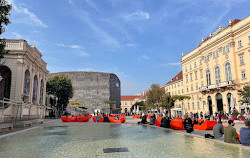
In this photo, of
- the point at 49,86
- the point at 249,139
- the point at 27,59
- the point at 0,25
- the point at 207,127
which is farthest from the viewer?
the point at 49,86

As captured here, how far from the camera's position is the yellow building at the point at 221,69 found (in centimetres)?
3628

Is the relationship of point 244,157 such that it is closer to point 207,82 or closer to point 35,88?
point 35,88

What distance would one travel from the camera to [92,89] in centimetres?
10156

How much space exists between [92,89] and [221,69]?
7199cm

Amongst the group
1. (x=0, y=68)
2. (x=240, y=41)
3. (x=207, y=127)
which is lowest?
(x=207, y=127)

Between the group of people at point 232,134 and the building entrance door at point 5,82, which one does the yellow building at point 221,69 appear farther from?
the building entrance door at point 5,82

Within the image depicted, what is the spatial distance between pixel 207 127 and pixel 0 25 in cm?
1685

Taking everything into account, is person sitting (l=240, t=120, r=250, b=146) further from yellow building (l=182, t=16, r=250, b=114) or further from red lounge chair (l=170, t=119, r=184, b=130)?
yellow building (l=182, t=16, r=250, b=114)

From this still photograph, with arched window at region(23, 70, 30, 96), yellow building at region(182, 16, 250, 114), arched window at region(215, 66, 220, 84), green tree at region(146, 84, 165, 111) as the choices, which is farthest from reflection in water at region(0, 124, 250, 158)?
green tree at region(146, 84, 165, 111)

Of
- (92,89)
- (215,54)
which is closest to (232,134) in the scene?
(215,54)

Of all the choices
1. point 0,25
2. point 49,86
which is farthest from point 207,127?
point 49,86

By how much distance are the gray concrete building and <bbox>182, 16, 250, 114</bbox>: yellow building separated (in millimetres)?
55386

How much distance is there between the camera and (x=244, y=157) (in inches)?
231

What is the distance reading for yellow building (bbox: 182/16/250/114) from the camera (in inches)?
1428
